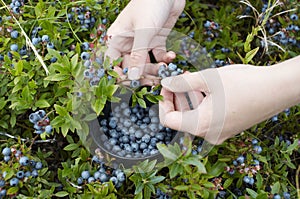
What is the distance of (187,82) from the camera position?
1483 millimetres

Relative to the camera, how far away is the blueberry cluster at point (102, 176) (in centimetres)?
153

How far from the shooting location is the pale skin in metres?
1.43

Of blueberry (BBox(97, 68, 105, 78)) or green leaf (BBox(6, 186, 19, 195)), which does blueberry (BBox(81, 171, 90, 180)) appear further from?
blueberry (BBox(97, 68, 105, 78))

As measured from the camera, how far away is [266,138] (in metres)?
1.99

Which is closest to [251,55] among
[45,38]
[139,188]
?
[139,188]

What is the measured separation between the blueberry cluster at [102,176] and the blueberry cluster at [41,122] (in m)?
0.19

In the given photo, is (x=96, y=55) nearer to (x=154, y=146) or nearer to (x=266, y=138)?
(x=154, y=146)

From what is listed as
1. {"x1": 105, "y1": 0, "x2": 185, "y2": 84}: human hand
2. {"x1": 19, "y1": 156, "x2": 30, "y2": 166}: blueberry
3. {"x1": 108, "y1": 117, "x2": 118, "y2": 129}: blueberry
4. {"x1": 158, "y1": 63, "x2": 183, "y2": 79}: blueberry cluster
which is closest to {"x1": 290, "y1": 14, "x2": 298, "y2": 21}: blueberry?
{"x1": 105, "y1": 0, "x2": 185, "y2": 84}: human hand

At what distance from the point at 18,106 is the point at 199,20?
1.02 metres

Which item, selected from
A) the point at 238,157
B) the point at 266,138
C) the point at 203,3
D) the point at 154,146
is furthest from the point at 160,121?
the point at 203,3

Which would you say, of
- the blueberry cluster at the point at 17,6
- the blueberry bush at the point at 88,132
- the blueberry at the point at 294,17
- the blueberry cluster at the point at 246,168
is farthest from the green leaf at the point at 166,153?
the blueberry at the point at 294,17

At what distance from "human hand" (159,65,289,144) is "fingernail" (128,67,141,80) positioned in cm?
15

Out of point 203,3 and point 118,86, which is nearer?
point 118,86

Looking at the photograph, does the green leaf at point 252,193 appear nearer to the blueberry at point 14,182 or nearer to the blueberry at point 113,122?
the blueberry at point 113,122
